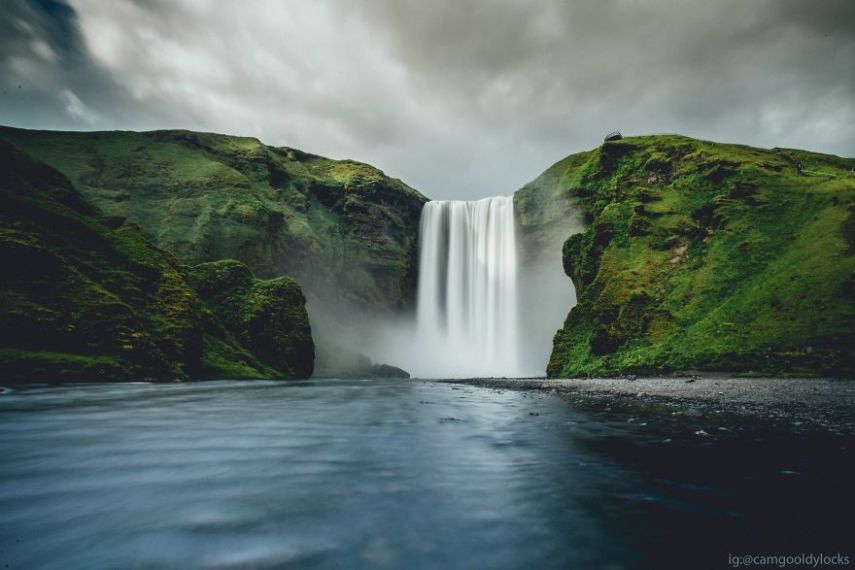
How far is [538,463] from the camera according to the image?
6.80m

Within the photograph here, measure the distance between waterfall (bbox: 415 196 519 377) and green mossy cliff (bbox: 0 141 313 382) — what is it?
4202 cm

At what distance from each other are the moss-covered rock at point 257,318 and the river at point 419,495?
36167 millimetres

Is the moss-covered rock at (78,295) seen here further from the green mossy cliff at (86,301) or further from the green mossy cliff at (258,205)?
the green mossy cliff at (258,205)

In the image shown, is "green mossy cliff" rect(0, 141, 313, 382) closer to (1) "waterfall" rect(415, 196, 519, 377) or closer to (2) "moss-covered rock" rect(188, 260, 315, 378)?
(2) "moss-covered rock" rect(188, 260, 315, 378)

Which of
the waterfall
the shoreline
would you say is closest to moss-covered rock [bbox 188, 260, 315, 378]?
the waterfall

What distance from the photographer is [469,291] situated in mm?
81625

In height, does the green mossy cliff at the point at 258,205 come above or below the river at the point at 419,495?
above

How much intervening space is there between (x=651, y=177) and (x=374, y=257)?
57.7m

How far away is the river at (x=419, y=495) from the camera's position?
346cm

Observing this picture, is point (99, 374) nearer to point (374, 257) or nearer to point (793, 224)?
point (793, 224)

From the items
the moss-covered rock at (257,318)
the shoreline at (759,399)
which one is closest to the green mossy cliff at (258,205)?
the moss-covered rock at (257,318)

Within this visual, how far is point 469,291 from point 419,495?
253 ft

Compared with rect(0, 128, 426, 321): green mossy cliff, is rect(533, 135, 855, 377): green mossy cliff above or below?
below

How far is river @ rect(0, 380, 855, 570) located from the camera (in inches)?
136
